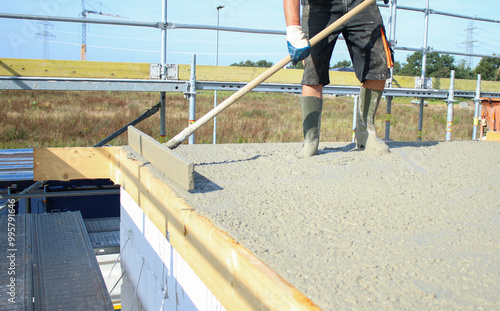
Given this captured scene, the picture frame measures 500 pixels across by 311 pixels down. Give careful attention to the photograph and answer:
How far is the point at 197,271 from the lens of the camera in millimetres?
1541

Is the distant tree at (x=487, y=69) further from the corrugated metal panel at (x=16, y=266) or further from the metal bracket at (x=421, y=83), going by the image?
the corrugated metal panel at (x=16, y=266)

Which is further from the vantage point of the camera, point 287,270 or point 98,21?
point 98,21

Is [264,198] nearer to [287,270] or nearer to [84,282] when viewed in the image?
[287,270]

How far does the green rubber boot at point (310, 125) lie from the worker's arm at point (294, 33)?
0.39 m

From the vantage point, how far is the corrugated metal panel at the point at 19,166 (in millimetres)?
→ 3201

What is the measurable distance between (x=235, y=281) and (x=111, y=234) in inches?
144

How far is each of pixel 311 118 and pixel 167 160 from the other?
116 centimetres

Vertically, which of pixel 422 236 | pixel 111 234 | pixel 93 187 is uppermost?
pixel 422 236

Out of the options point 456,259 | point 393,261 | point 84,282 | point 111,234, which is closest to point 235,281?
point 393,261

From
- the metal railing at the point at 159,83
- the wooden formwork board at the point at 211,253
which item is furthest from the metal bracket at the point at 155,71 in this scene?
the wooden formwork board at the point at 211,253

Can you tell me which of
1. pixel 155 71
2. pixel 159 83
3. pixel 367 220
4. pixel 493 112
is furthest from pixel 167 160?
pixel 493 112

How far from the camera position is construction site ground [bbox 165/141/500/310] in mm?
1075

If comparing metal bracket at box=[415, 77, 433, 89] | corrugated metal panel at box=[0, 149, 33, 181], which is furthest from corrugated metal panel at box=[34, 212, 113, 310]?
metal bracket at box=[415, 77, 433, 89]

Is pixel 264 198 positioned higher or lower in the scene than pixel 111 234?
Answer: higher
